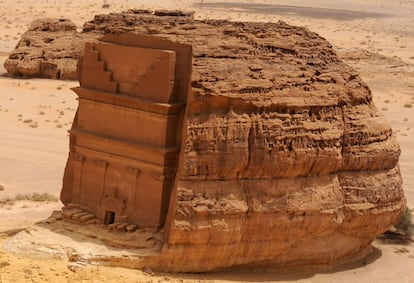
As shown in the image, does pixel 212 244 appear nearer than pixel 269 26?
Yes

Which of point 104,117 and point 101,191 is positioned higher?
point 104,117

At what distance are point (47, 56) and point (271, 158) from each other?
81.8 feet

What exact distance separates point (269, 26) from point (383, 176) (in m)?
3.89

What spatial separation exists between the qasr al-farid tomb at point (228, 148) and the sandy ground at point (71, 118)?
2.15ft

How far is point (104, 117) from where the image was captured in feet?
48.6

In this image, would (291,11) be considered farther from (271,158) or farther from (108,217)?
(271,158)

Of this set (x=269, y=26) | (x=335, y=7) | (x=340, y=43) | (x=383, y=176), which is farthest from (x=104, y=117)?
(x=335, y=7)

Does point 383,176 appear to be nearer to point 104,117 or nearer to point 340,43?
point 104,117

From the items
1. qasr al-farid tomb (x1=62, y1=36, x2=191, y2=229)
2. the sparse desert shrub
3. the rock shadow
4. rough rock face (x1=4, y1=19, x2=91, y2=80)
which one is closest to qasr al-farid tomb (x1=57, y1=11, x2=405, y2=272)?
qasr al-farid tomb (x1=62, y1=36, x2=191, y2=229)

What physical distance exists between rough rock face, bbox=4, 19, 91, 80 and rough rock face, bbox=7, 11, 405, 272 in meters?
21.5

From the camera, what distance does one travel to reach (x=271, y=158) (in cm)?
1384

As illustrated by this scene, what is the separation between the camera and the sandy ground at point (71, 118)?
13469mm

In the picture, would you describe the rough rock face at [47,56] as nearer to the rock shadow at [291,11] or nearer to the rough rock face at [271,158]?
the rough rock face at [271,158]

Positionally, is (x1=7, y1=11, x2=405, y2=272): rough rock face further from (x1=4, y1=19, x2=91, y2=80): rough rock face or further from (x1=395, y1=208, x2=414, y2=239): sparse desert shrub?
(x1=4, y1=19, x2=91, y2=80): rough rock face
